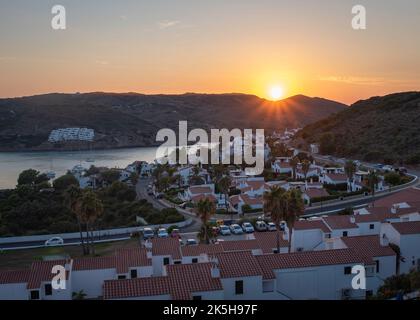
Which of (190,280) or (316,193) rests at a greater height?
(190,280)

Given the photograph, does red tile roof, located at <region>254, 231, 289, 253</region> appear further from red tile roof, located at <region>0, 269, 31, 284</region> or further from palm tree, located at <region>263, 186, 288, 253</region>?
red tile roof, located at <region>0, 269, 31, 284</region>

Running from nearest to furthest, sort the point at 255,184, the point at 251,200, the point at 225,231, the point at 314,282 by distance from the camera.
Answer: the point at 314,282 → the point at 225,231 → the point at 251,200 → the point at 255,184

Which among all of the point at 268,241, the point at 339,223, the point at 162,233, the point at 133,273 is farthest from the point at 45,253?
the point at 339,223

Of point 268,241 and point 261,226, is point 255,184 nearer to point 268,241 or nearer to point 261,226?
point 261,226

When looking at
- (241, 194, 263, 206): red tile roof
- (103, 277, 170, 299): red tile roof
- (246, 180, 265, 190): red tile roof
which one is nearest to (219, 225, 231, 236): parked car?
(241, 194, 263, 206): red tile roof

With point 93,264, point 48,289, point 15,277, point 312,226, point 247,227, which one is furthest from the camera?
point 247,227

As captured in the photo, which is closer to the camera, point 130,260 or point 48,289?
point 48,289
